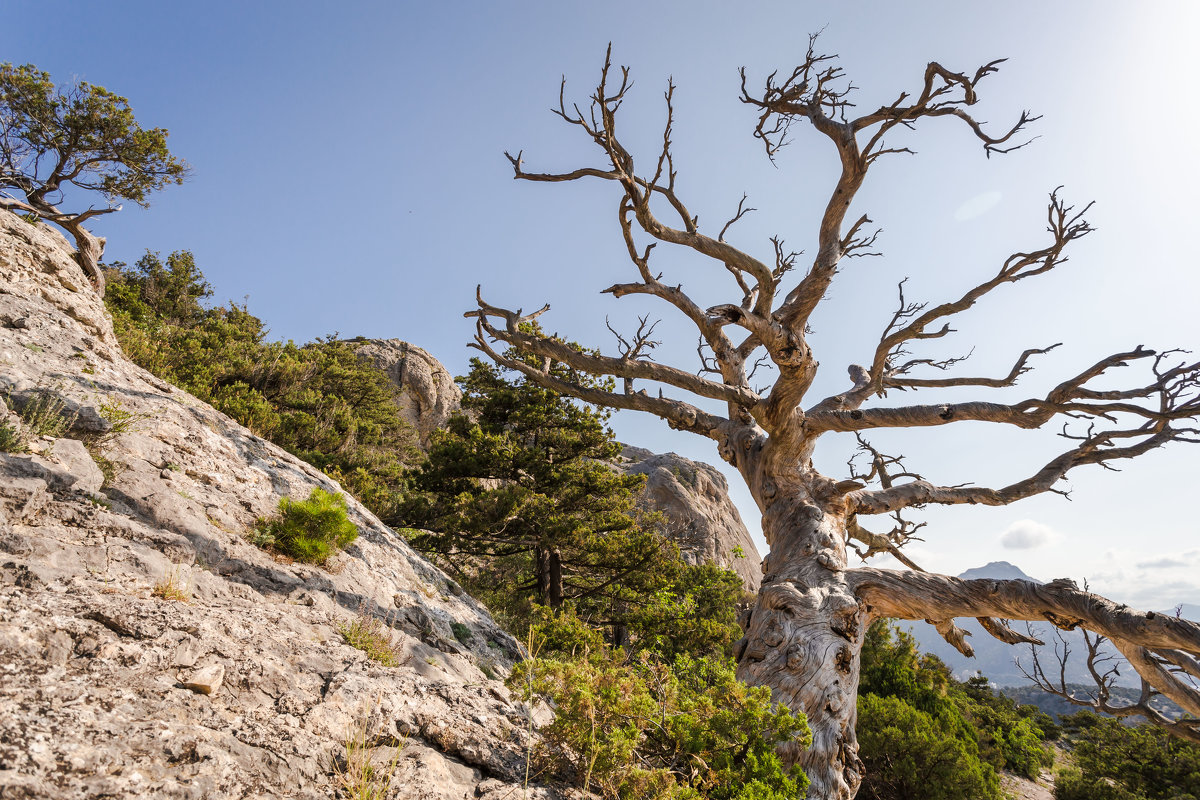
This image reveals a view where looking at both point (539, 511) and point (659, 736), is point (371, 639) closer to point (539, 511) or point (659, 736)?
point (659, 736)

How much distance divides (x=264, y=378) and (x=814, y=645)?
15896 millimetres

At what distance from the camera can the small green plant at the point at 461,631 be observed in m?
4.83

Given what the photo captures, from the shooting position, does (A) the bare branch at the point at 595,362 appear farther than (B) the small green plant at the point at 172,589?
Yes

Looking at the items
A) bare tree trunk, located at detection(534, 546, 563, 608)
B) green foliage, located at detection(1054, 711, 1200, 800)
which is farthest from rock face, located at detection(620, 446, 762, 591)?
green foliage, located at detection(1054, 711, 1200, 800)

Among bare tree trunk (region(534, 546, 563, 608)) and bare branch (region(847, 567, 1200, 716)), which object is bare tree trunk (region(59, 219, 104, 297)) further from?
bare branch (region(847, 567, 1200, 716))

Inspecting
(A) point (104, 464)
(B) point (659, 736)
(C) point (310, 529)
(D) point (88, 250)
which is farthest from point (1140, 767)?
(D) point (88, 250)

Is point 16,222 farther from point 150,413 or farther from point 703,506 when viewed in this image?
point 703,506

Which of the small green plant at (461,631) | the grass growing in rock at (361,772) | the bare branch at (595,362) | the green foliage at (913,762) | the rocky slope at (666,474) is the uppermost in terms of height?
the rocky slope at (666,474)

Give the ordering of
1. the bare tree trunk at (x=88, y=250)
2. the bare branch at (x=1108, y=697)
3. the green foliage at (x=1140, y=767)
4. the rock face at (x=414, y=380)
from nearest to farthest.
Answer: the bare branch at (x=1108, y=697), the bare tree trunk at (x=88, y=250), the green foliage at (x=1140, y=767), the rock face at (x=414, y=380)

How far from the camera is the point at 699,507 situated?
1319 inches

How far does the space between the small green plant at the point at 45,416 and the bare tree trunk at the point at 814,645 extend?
218 inches

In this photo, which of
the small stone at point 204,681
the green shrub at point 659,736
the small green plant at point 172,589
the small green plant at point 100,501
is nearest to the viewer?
the small stone at point 204,681

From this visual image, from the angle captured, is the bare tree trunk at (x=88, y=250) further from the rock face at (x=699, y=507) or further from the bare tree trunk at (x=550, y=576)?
the rock face at (x=699, y=507)

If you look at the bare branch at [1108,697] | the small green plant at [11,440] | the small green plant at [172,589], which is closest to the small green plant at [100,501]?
the small green plant at [11,440]
